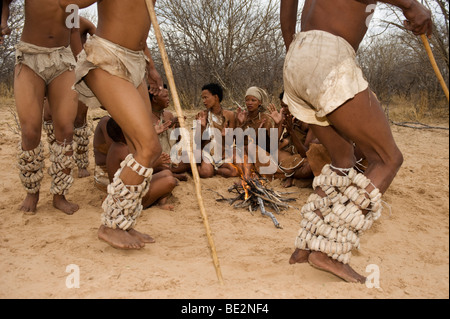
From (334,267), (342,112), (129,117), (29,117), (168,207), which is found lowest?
(168,207)

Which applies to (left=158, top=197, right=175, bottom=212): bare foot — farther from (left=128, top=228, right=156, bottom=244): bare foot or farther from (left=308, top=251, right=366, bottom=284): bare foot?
(left=308, top=251, right=366, bottom=284): bare foot

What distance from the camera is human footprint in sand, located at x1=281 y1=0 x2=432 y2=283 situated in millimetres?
1993

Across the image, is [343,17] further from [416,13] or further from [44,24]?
[44,24]

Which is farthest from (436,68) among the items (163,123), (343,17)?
(163,123)

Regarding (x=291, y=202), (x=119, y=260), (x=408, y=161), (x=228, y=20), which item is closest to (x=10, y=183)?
(x=119, y=260)

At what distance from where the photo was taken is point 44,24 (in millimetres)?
3393

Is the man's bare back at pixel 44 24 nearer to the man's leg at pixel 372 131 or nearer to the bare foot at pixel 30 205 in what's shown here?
the bare foot at pixel 30 205

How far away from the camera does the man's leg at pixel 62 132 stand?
355 cm

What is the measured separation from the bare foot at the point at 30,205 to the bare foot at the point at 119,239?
50.0 inches

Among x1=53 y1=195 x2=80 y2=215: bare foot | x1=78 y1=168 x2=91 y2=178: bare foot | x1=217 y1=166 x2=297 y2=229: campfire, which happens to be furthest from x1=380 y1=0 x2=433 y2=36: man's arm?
x1=78 y1=168 x2=91 y2=178: bare foot

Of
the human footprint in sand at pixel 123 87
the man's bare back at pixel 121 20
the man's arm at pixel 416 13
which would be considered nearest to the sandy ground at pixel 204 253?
the human footprint in sand at pixel 123 87

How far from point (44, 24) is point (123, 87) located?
146 cm

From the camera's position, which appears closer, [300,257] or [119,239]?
[300,257]

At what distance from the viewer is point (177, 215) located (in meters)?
3.78
